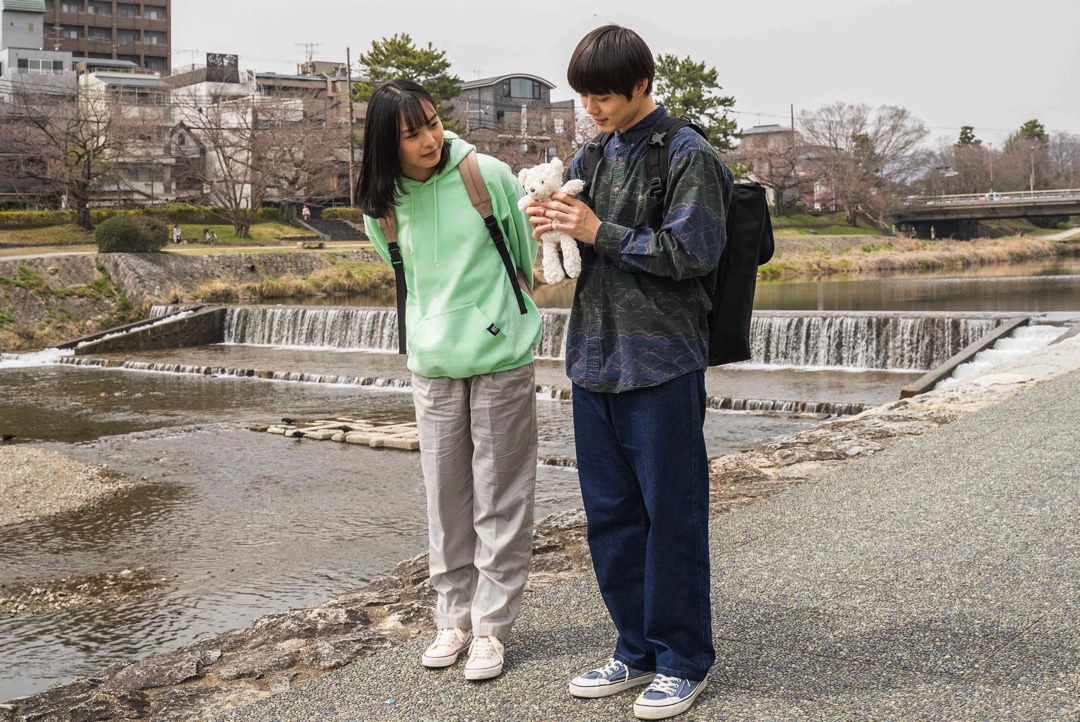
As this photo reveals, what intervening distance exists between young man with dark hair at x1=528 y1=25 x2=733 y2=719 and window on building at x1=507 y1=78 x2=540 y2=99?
61.9 meters

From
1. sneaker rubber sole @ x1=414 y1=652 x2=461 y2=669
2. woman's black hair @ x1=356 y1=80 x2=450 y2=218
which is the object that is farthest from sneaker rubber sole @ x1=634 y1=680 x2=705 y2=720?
woman's black hair @ x1=356 y1=80 x2=450 y2=218

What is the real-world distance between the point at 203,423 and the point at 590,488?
10.0 meters

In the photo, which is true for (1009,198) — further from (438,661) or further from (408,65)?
(438,661)

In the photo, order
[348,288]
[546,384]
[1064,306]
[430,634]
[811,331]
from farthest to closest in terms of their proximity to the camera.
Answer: [348,288], [1064,306], [811,331], [546,384], [430,634]

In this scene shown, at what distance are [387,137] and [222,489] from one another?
616cm

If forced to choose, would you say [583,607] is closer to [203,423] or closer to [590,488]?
[590,488]

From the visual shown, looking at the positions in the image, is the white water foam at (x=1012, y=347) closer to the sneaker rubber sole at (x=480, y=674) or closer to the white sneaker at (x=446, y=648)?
the white sneaker at (x=446, y=648)

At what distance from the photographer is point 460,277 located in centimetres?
277

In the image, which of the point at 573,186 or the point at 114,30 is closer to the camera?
the point at 573,186

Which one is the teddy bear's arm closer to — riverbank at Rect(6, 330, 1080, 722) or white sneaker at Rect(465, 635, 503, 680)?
white sneaker at Rect(465, 635, 503, 680)

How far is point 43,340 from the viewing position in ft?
66.8

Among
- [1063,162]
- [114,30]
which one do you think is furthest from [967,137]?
[114,30]

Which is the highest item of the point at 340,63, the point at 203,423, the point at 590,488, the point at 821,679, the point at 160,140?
the point at 340,63

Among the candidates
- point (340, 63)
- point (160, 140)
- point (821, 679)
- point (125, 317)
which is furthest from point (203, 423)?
point (340, 63)
